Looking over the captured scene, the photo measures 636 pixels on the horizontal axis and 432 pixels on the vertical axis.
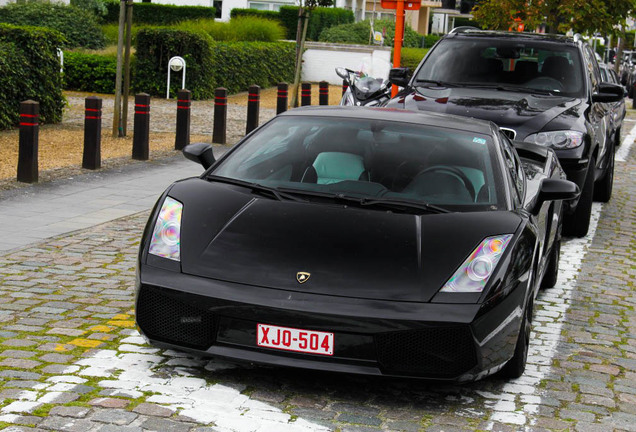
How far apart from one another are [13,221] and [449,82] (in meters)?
4.51

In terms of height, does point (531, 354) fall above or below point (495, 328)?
below

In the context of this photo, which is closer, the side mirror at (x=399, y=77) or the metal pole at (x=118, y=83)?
the side mirror at (x=399, y=77)

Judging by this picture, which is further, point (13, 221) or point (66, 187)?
point (66, 187)

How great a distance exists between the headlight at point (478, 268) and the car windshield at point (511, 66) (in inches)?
238

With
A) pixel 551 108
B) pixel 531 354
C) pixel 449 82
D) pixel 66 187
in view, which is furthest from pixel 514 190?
pixel 66 187

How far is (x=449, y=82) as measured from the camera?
36.8 feet

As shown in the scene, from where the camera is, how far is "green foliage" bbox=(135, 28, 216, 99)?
2547cm

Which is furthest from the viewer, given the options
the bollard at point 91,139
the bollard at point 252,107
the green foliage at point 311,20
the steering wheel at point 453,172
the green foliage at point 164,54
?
the green foliage at point 311,20

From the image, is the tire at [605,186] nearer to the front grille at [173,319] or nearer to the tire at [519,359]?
the tire at [519,359]

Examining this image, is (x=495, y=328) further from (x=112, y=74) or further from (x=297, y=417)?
(x=112, y=74)

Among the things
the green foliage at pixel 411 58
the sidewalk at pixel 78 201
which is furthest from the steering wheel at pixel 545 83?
→ the green foliage at pixel 411 58

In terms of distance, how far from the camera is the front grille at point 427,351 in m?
4.82

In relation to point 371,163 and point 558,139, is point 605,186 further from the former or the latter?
point 371,163

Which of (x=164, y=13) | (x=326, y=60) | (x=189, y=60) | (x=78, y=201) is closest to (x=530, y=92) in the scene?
(x=78, y=201)
